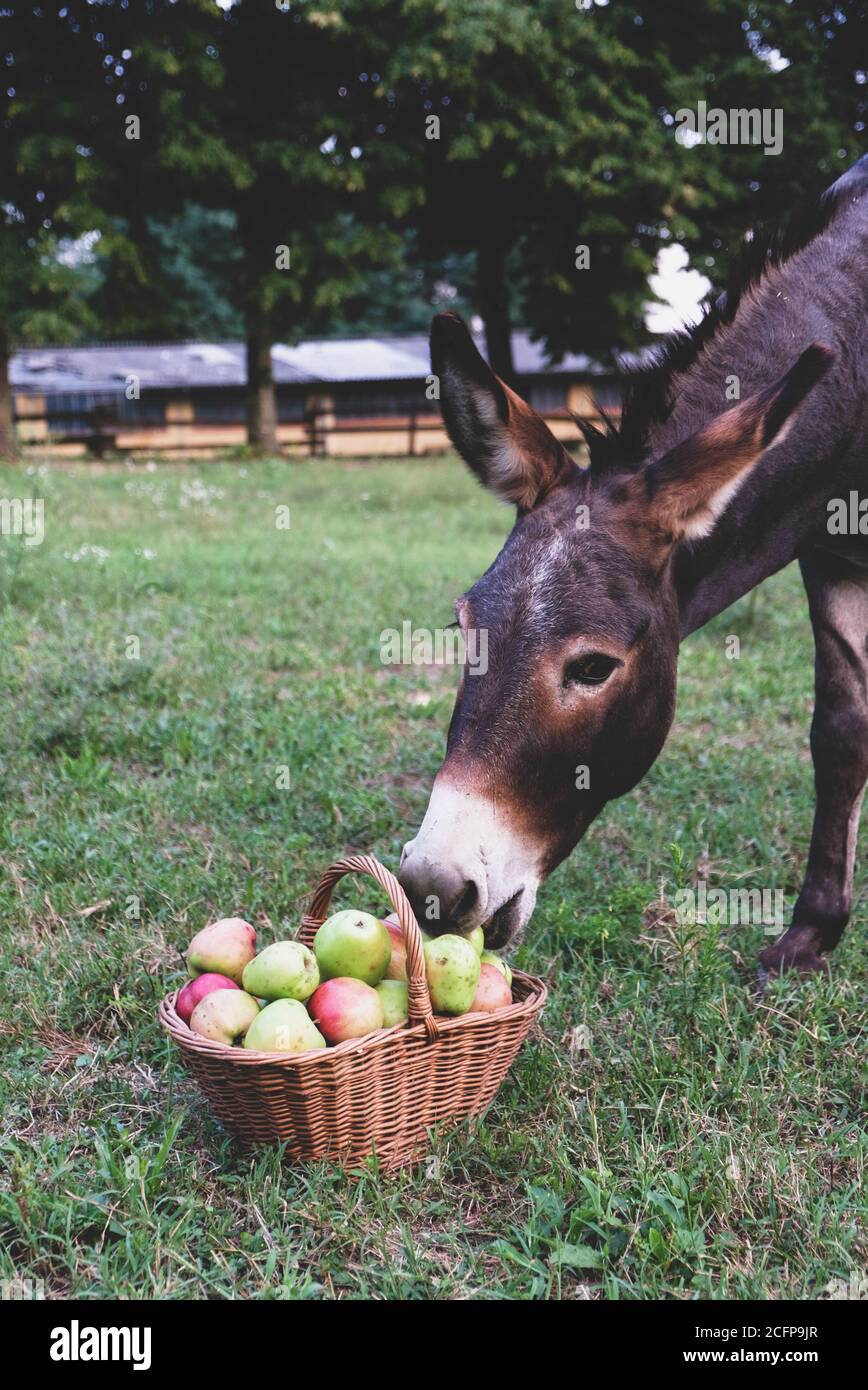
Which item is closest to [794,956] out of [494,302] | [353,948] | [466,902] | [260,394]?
[466,902]

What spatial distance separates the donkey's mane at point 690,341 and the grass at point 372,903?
1293 mm

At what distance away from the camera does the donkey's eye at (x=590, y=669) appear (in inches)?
104

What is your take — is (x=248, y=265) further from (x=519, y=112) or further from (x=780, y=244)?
(x=780, y=244)

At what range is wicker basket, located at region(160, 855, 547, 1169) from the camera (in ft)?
7.50

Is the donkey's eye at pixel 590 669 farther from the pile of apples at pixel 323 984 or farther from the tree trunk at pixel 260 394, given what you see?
the tree trunk at pixel 260 394

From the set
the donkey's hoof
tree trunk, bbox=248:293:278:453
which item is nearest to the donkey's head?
the donkey's hoof

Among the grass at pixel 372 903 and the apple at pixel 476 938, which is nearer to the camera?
the grass at pixel 372 903

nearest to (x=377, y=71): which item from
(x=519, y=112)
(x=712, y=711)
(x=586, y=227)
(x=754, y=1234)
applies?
(x=519, y=112)

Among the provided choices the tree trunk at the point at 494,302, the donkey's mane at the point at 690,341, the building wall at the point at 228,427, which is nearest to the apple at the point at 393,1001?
the donkey's mane at the point at 690,341

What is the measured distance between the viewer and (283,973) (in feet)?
8.07

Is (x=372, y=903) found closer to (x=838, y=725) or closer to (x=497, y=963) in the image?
(x=497, y=963)

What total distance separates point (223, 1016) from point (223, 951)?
0.25 metres
